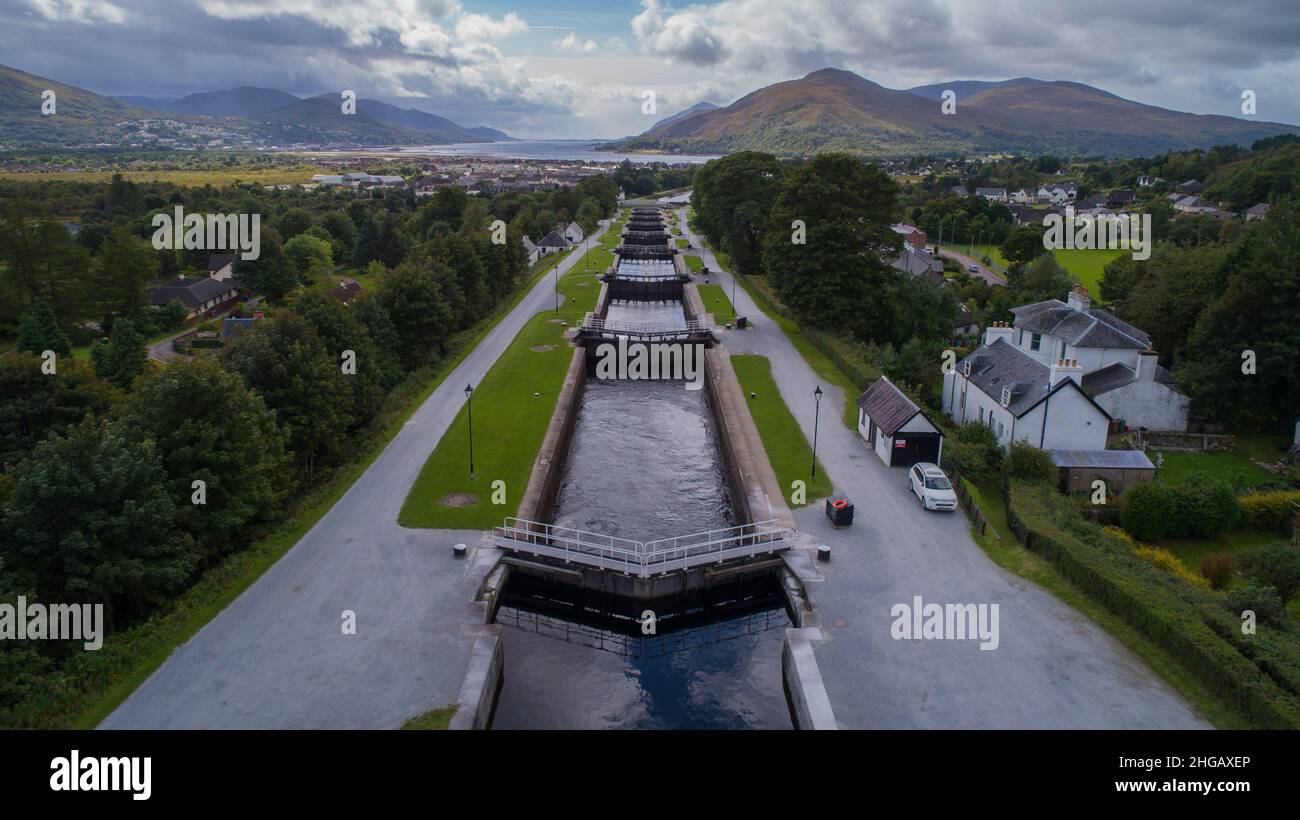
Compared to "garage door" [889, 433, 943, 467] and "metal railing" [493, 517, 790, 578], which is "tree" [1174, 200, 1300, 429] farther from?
"metal railing" [493, 517, 790, 578]

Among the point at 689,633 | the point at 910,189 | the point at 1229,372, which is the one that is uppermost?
the point at 910,189

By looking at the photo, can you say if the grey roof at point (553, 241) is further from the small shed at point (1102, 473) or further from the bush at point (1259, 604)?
the bush at point (1259, 604)

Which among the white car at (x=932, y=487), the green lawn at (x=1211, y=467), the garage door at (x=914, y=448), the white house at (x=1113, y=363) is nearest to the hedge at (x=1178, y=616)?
the white car at (x=932, y=487)

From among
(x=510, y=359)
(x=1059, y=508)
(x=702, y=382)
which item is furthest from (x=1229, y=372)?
(x=510, y=359)

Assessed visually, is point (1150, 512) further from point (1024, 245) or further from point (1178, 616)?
point (1024, 245)

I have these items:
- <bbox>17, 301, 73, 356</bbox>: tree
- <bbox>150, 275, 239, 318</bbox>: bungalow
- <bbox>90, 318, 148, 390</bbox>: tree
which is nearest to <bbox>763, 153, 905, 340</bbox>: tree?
<bbox>90, 318, 148, 390</bbox>: tree
